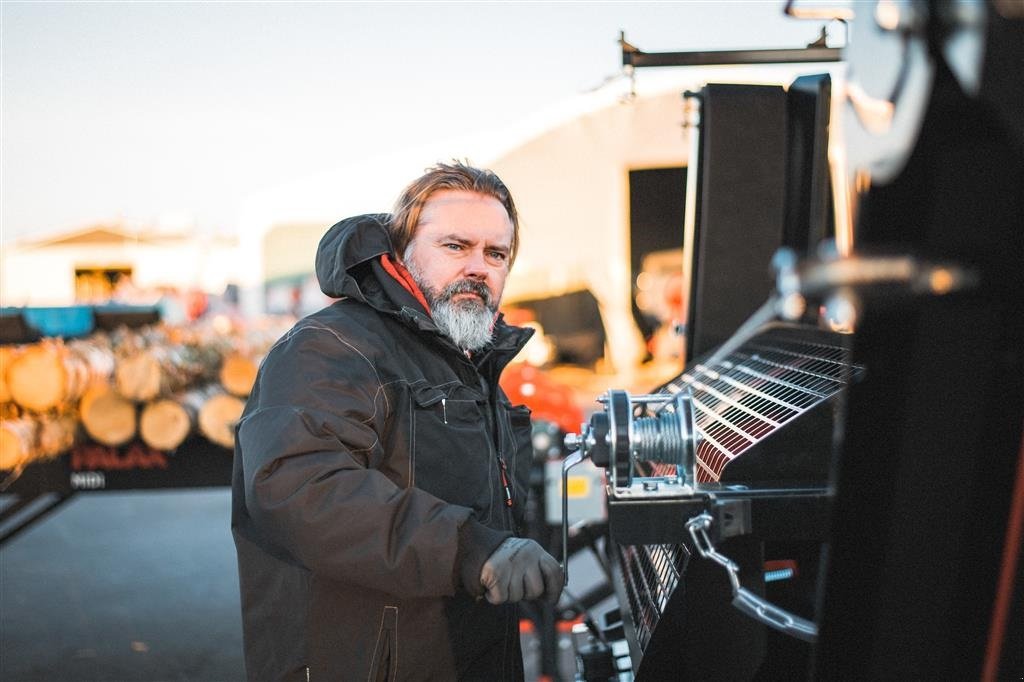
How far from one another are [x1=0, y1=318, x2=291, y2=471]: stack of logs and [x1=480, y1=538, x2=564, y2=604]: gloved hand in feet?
11.8

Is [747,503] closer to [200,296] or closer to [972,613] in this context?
[972,613]

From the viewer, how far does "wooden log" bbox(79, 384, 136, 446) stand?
16.8 feet

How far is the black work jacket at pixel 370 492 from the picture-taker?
1929 millimetres

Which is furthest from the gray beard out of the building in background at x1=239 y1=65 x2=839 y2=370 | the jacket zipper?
Result: the building in background at x1=239 y1=65 x2=839 y2=370

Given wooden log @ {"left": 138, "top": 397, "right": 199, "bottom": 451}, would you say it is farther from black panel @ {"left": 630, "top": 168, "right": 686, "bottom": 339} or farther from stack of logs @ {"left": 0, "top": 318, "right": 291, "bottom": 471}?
black panel @ {"left": 630, "top": 168, "right": 686, "bottom": 339}

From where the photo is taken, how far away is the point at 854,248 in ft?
3.14

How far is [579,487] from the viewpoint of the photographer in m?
4.20

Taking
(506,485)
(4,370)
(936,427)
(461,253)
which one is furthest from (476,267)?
(4,370)

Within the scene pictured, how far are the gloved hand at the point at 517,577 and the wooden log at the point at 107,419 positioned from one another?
12.7 ft

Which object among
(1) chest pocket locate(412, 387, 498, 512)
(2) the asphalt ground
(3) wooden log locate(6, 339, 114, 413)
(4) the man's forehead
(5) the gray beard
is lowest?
(2) the asphalt ground

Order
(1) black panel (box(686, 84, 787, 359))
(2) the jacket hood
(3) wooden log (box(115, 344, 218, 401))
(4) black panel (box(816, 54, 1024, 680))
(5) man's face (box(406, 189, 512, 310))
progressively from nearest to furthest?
(4) black panel (box(816, 54, 1024, 680)) → (2) the jacket hood → (5) man's face (box(406, 189, 512, 310)) → (1) black panel (box(686, 84, 787, 359)) → (3) wooden log (box(115, 344, 218, 401))

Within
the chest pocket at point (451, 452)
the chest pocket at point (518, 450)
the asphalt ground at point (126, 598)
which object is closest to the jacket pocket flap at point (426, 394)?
the chest pocket at point (451, 452)

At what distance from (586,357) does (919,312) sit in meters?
13.7

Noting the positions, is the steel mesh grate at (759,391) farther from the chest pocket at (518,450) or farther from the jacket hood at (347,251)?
the jacket hood at (347,251)
